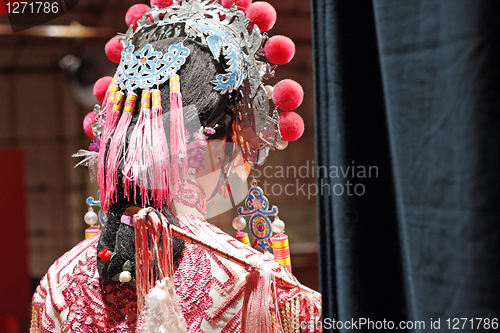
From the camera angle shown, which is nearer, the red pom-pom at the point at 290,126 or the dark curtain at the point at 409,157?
the dark curtain at the point at 409,157

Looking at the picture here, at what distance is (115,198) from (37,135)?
0.77 metres

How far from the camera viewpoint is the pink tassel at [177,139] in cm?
79

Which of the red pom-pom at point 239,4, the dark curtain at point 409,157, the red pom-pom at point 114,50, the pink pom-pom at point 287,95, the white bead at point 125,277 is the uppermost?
the red pom-pom at point 239,4

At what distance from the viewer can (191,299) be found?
821 millimetres

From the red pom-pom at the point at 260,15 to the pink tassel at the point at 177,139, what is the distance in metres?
0.35

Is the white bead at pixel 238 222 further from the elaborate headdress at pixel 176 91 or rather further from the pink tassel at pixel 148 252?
the pink tassel at pixel 148 252

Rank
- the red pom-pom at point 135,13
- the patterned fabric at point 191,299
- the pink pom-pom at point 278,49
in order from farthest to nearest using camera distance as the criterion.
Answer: the red pom-pom at point 135,13 < the pink pom-pom at point 278,49 < the patterned fabric at point 191,299

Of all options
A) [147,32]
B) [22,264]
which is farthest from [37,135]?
[147,32]

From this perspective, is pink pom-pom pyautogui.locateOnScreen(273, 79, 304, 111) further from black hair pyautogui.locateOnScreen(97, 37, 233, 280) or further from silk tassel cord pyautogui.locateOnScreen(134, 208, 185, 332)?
silk tassel cord pyautogui.locateOnScreen(134, 208, 185, 332)

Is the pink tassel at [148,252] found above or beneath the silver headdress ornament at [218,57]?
beneath

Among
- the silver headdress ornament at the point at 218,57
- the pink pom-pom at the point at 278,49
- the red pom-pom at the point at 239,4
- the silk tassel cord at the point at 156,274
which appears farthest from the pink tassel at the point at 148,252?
the red pom-pom at the point at 239,4

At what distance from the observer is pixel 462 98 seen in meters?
0.29

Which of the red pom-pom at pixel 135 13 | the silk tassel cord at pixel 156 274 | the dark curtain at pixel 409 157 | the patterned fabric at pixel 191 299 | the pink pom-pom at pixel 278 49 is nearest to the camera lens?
the dark curtain at pixel 409 157

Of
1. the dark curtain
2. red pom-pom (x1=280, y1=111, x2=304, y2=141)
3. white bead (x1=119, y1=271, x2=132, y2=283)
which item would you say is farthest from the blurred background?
the dark curtain
